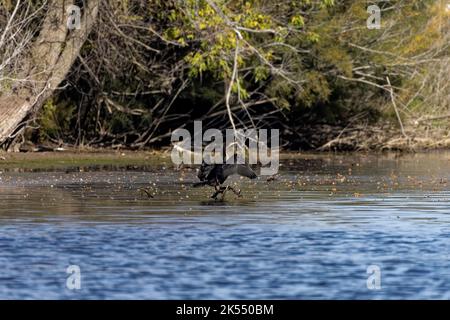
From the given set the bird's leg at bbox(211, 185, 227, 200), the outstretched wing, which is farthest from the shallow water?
the outstretched wing

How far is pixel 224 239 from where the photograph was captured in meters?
15.6

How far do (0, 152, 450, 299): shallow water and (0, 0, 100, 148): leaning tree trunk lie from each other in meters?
5.13

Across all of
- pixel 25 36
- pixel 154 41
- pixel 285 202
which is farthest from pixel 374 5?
pixel 285 202

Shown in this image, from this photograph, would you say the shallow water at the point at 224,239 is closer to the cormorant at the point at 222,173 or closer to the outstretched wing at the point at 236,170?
A: the cormorant at the point at 222,173

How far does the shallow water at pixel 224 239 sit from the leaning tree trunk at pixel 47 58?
5.13 metres

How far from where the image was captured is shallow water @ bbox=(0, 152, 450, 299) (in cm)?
1267

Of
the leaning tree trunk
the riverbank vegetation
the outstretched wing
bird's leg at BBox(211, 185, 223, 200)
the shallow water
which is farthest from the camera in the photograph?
the riverbank vegetation

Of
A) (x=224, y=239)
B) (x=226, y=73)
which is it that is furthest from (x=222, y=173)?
(x=226, y=73)

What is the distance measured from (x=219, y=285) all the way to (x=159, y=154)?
68.1ft

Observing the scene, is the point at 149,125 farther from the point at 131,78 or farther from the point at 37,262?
the point at 37,262

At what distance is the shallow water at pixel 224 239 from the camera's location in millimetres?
12672

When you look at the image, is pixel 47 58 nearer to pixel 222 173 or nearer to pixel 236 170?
pixel 222 173

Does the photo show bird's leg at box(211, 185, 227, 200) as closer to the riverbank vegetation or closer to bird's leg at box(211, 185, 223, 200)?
bird's leg at box(211, 185, 223, 200)

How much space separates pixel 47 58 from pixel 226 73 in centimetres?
472
